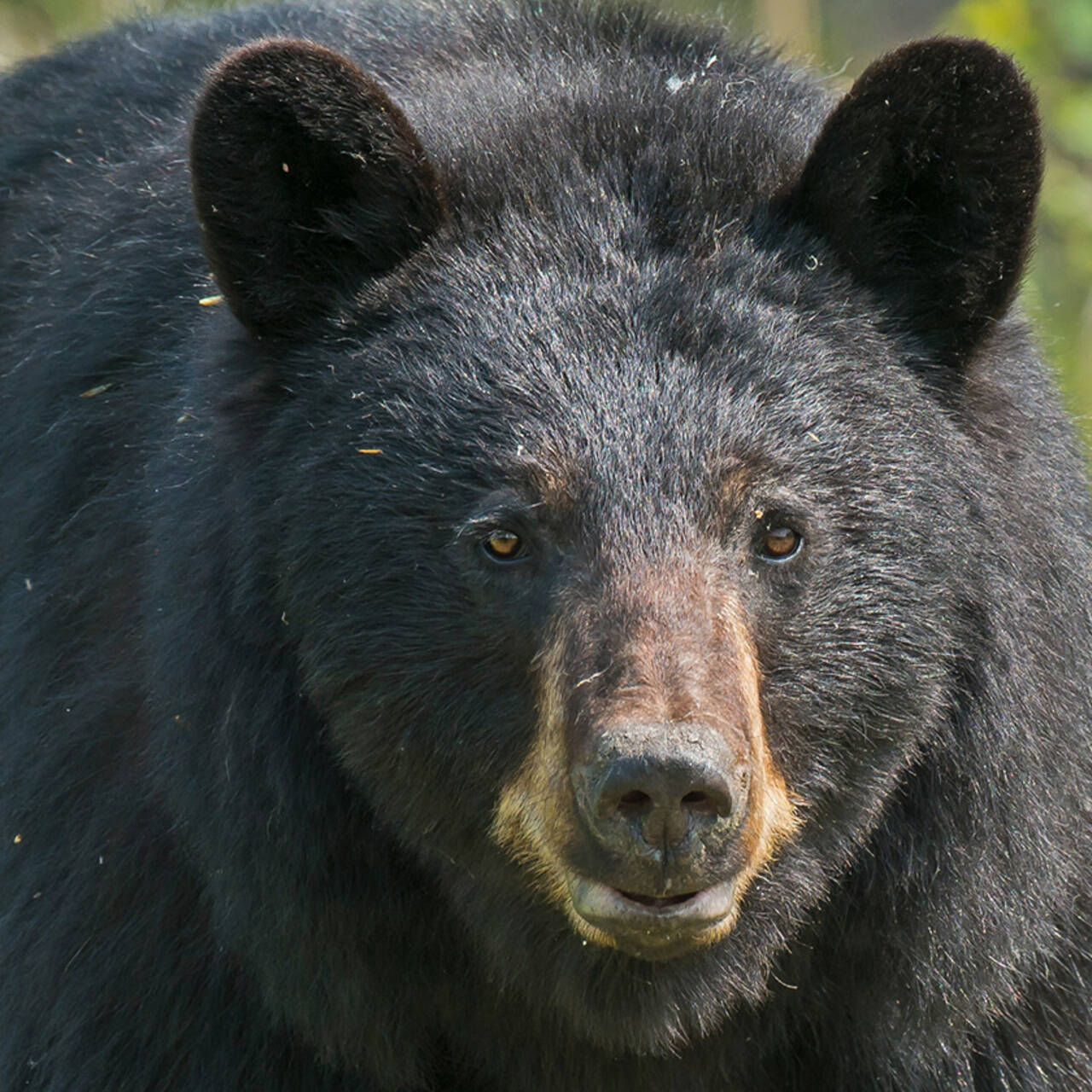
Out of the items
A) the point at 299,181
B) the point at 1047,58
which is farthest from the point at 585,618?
the point at 1047,58

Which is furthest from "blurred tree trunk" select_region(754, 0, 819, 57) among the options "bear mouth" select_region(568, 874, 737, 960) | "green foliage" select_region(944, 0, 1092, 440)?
"bear mouth" select_region(568, 874, 737, 960)

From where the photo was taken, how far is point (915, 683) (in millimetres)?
3881

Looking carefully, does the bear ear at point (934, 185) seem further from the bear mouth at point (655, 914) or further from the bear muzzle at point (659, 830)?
the bear mouth at point (655, 914)

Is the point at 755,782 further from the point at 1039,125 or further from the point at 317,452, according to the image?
the point at 1039,125

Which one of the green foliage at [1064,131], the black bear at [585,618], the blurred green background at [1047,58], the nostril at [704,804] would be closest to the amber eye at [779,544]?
the black bear at [585,618]

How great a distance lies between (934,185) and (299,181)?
1.31 meters

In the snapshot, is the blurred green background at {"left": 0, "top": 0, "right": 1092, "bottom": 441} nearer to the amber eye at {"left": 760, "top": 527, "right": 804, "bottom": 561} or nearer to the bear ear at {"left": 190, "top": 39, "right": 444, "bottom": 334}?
the bear ear at {"left": 190, "top": 39, "right": 444, "bottom": 334}

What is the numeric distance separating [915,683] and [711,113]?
4.20 ft

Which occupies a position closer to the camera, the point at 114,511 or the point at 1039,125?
the point at 1039,125

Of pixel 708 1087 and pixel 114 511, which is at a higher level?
pixel 114 511

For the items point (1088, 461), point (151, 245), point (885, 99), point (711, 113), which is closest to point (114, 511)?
point (151, 245)

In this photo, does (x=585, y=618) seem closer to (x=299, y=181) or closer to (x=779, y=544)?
(x=779, y=544)

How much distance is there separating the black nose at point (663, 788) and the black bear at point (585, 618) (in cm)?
1

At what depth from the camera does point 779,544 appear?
3756 mm
